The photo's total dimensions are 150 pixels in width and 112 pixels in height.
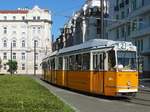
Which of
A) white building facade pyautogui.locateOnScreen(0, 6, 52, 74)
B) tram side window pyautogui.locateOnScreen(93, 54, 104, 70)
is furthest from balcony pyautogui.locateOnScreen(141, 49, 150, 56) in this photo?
white building facade pyautogui.locateOnScreen(0, 6, 52, 74)

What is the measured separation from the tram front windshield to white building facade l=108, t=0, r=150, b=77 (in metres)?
39.6

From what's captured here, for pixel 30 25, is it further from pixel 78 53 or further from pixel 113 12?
pixel 78 53

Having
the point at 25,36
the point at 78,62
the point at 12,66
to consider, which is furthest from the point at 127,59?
the point at 25,36

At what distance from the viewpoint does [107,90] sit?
25.7 meters

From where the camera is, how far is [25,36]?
145m

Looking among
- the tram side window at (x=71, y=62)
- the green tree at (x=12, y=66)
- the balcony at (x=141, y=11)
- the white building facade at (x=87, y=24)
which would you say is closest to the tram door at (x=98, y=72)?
the tram side window at (x=71, y=62)

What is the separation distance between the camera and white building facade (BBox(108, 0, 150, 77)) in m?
72.9

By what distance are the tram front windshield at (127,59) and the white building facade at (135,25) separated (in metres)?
39.6

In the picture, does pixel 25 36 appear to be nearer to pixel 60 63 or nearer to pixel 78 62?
pixel 60 63

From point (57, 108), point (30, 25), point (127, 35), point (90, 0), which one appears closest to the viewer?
point (57, 108)

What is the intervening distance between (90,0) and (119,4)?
111 feet

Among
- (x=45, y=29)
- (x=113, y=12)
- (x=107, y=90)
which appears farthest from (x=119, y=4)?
(x=107, y=90)

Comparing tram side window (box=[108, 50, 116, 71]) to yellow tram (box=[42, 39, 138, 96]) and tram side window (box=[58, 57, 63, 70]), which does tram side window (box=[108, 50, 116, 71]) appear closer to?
yellow tram (box=[42, 39, 138, 96])

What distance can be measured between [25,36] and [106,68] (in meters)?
120
